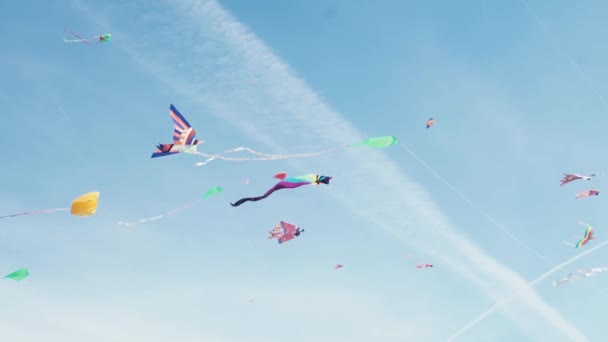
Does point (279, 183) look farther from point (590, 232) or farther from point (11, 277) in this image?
point (590, 232)

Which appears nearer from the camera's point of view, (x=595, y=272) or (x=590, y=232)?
(x=595, y=272)

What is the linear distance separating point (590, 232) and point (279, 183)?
116ft

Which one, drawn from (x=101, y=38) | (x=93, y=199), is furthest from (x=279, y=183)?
(x=101, y=38)

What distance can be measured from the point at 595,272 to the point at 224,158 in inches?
1432

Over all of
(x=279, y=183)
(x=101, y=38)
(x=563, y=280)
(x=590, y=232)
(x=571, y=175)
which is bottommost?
(x=563, y=280)

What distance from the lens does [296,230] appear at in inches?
1854

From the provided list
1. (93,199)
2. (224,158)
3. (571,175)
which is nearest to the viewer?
(224,158)

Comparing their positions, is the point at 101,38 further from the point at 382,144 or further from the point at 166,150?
the point at 382,144

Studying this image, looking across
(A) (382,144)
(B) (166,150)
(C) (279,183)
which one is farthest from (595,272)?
(B) (166,150)

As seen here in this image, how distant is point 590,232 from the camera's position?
4922cm

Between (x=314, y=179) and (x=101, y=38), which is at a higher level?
(x=101, y=38)

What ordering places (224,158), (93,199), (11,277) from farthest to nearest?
(11,277) < (93,199) < (224,158)

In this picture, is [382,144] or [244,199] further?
[244,199]

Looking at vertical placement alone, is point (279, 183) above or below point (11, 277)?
above
